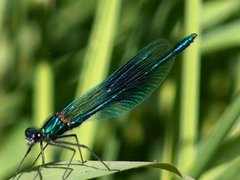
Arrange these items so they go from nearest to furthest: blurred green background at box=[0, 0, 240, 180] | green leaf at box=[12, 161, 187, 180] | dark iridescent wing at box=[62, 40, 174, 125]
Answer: green leaf at box=[12, 161, 187, 180]
blurred green background at box=[0, 0, 240, 180]
dark iridescent wing at box=[62, 40, 174, 125]

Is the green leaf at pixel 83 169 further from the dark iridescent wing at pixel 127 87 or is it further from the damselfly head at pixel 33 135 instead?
the dark iridescent wing at pixel 127 87

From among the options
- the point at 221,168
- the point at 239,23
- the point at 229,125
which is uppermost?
the point at 239,23

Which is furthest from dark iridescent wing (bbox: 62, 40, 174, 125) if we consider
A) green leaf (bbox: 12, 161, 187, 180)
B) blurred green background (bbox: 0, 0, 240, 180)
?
green leaf (bbox: 12, 161, 187, 180)

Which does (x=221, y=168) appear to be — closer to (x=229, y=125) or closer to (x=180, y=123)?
(x=180, y=123)

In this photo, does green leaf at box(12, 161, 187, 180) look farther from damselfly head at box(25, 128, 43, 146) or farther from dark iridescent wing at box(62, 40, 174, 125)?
dark iridescent wing at box(62, 40, 174, 125)

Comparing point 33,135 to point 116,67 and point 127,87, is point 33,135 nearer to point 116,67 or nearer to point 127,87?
point 127,87

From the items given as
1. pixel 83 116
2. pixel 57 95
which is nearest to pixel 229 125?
pixel 83 116

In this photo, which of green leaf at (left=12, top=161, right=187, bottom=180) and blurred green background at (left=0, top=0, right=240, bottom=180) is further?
blurred green background at (left=0, top=0, right=240, bottom=180)
